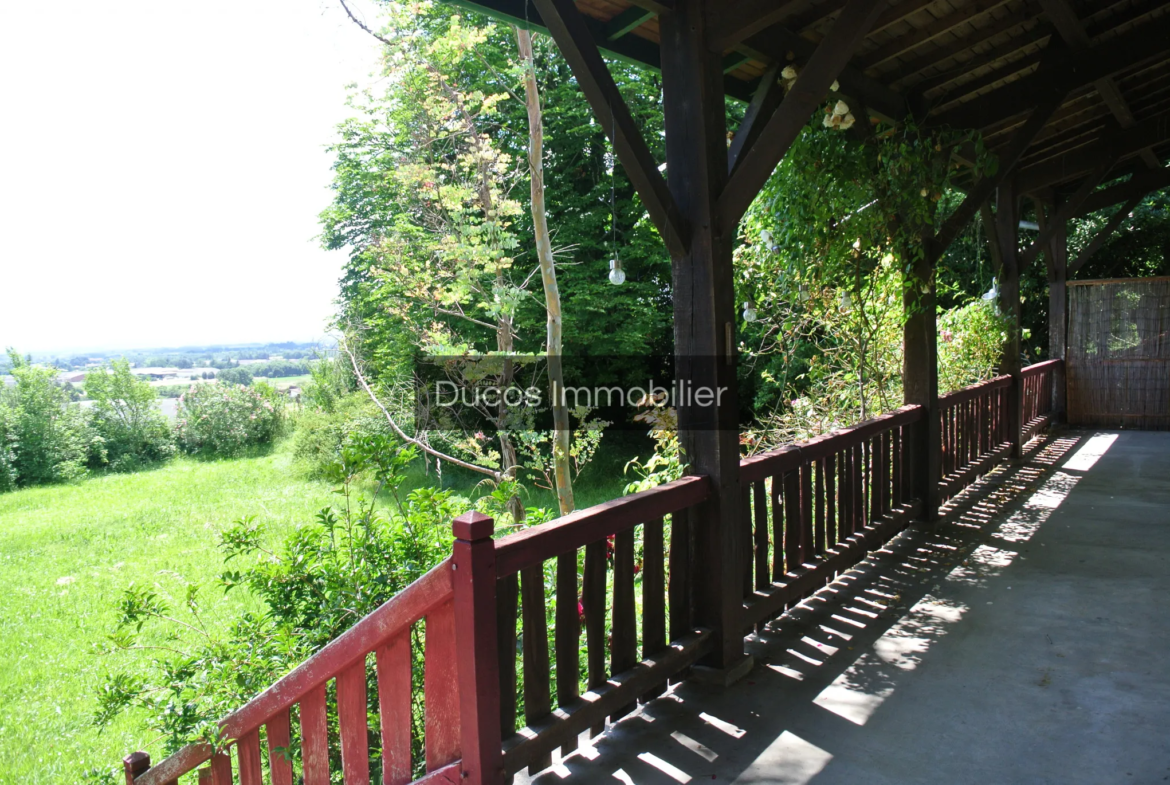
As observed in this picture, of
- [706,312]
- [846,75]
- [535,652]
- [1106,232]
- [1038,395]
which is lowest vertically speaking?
[535,652]

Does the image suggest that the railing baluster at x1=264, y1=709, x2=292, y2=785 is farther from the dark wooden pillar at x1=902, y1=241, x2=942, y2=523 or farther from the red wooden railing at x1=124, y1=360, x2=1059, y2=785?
the dark wooden pillar at x1=902, y1=241, x2=942, y2=523

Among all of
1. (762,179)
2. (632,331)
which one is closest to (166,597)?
(762,179)

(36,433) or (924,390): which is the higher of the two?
(924,390)

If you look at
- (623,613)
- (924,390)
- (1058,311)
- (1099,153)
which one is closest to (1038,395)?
(1058,311)

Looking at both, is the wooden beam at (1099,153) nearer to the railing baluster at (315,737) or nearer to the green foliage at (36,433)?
the railing baluster at (315,737)

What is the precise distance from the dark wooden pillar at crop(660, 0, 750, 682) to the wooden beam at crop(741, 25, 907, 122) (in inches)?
25.2

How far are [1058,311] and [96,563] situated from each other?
42.8 ft

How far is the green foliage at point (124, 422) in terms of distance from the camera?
1391 cm

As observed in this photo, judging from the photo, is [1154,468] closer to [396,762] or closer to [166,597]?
[396,762]

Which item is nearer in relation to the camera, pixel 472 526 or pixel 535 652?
pixel 472 526

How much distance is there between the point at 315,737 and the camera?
185cm

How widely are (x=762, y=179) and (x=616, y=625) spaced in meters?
1.56

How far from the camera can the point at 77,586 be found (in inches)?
334

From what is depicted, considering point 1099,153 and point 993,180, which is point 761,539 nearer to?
point 993,180
